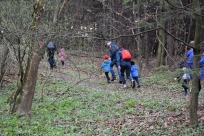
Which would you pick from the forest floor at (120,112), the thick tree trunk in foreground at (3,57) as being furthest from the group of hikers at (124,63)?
the thick tree trunk in foreground at (3,57)

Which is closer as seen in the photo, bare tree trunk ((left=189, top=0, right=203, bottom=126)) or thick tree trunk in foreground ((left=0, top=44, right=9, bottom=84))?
bare tree trunk ((left=189, top=0, right=203, bottom=126))

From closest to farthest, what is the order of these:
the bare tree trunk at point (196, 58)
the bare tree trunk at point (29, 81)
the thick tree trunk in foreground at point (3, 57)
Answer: the bare tree trunk at point (196, 58) → the bare tree trunk at point (29, 81) → the thick tree trunk in foreground at point (3, 57)

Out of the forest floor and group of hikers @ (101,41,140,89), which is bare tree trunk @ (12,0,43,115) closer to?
the forest floor

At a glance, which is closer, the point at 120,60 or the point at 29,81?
the point at 29,81

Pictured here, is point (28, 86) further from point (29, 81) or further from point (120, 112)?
point (120, 112)

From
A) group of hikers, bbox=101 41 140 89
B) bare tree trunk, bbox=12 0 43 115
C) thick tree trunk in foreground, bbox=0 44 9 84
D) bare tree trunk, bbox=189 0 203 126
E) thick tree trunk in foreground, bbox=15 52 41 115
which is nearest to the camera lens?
bare tree trunk, bbox=189 0 203 126

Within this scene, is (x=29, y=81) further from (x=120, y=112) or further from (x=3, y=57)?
(x=120, y=112)

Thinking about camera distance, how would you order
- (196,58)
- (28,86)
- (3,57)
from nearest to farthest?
(196,58)
(28,86)
(3,57)

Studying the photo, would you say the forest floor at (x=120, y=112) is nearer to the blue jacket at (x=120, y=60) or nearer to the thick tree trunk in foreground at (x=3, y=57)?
the blue jacket at (x=120, y=60)

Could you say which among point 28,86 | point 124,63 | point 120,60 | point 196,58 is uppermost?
point 120,60

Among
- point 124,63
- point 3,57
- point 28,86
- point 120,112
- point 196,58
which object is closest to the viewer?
point 196,58

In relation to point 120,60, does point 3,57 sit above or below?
above

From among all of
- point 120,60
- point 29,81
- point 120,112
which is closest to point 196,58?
point 120,112

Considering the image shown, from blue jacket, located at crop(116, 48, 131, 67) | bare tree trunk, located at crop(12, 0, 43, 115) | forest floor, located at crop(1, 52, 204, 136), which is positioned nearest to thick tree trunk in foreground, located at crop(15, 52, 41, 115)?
bare tree trunk, located at crop(12, 0, 43, 115)
